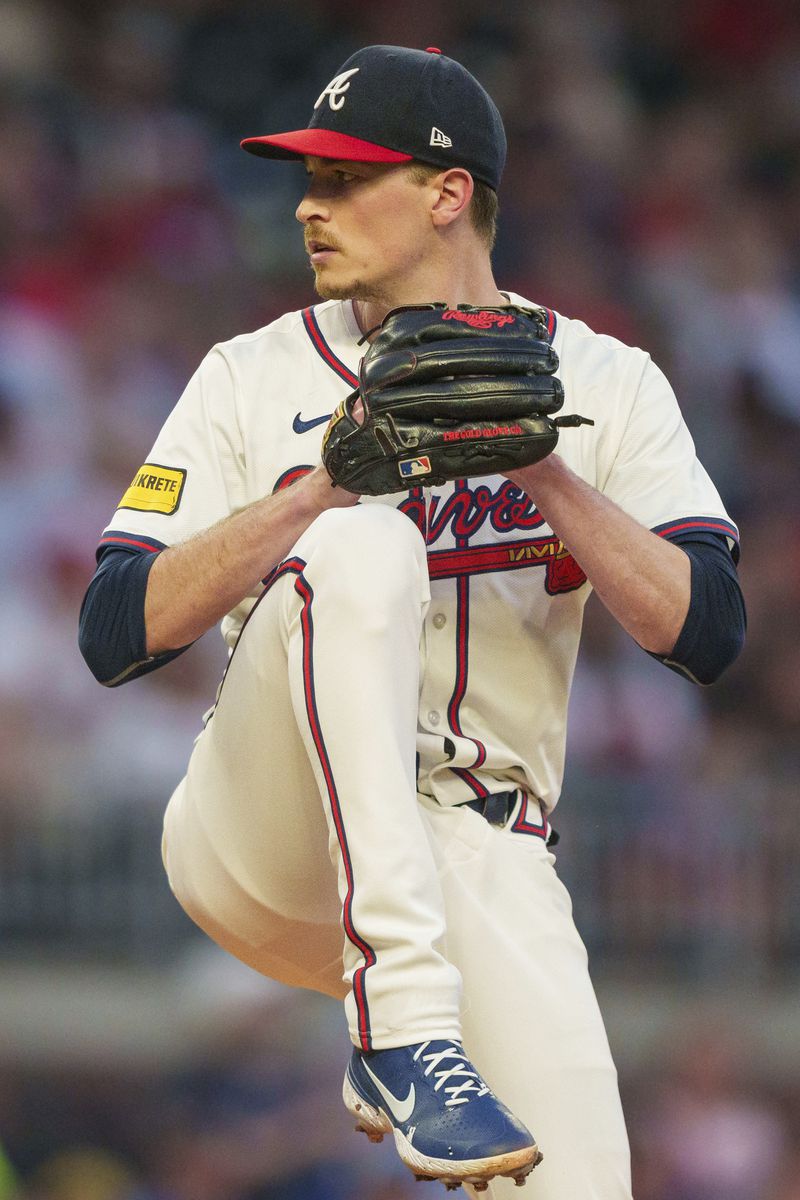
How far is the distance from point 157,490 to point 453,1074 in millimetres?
948

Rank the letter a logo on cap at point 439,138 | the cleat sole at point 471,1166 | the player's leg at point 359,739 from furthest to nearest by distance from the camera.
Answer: the letter a logo on cap at point 439,138
the player's leg at point 359,739
the cleat sole at point 471,1166

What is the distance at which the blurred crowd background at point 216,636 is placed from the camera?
4988mm

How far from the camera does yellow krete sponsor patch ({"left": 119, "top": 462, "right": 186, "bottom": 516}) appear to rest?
2.55m

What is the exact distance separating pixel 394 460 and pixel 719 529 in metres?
0.58

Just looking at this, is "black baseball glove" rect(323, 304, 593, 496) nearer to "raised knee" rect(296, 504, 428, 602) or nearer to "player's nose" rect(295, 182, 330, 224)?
"raised knee" rect(296, 504, 428, 602)

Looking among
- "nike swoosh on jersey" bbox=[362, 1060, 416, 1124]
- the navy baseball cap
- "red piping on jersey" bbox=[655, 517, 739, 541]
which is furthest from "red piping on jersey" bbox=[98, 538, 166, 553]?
"nike swoosh on jersey" bbox=[362, 1060, 416, 1124]

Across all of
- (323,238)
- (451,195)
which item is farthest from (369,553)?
(451,195)

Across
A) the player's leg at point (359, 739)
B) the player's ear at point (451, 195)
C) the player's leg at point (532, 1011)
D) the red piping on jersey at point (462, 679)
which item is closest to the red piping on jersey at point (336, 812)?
the player's leg at point (359, 739)

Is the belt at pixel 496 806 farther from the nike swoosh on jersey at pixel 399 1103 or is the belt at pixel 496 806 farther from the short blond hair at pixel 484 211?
the short blond hair at pixel 484 211

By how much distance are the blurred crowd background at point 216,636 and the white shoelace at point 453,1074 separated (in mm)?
2921

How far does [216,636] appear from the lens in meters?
5.52

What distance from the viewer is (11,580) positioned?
5.38 meters

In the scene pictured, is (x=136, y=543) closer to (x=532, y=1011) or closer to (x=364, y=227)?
(x=364, y=227)

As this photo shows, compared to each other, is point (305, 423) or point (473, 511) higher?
point (305, 423)
